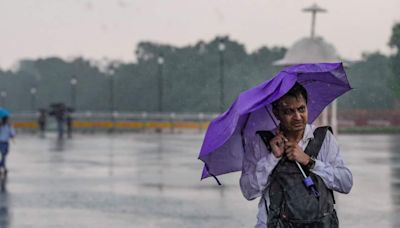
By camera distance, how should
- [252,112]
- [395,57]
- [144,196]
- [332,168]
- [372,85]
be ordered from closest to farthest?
[332,168] → [252,112] → [144,196] → [395,57] → [372,85]

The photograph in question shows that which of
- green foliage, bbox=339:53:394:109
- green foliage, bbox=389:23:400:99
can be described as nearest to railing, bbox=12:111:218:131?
green foliage, bbox=389:23:400:99

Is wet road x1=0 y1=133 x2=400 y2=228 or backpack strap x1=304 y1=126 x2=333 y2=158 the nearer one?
backpack strap x1=304 y1=126 x2=333 y2=158

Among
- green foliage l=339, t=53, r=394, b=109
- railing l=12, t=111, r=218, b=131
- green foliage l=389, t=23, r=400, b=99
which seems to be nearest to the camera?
railing l=12, t=111, r=218, b=131

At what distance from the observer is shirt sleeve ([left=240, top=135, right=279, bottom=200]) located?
4.38 m

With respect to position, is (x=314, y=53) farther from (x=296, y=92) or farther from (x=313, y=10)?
(x=296, y=92)

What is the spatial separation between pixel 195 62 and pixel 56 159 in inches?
3298

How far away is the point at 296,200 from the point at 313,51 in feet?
42.9

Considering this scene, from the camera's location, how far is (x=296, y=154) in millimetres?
4305

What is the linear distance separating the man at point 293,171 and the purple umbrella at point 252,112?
0.10m

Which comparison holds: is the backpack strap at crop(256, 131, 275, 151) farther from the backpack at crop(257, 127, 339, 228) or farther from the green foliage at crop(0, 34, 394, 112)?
the green foliage at crop(0, 34, 394, 112)

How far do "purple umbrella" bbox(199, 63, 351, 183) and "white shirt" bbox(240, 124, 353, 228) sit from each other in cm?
11

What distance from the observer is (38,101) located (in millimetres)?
139250

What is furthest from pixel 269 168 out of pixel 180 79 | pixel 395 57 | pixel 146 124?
pixel 180 79

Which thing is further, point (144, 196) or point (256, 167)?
point (144, 196)
